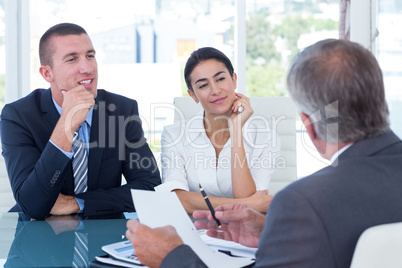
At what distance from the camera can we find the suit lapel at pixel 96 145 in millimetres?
2305

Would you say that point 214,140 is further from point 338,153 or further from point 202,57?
point 338,153

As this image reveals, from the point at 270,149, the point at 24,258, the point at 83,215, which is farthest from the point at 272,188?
the point at 24,258

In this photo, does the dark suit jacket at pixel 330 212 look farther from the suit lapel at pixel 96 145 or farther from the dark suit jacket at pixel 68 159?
the suit lapel at pixel 96 145

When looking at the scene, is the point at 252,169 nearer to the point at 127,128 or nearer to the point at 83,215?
the point at 127,128

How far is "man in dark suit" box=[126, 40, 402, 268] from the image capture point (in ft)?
3.09

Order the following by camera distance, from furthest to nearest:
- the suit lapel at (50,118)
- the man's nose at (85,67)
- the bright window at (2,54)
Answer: the bright window at (2,54), the man's nose at (85,67), the suit lapel at (50,118)

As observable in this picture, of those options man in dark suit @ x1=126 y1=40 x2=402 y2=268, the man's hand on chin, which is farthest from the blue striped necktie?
man in dark suit @ x1=126 y1=40 x2=402 y2=268

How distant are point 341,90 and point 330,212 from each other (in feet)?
0.90

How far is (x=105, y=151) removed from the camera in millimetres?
2387

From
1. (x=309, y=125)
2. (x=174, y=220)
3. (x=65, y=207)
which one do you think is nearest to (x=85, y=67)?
(x=65, y=207)

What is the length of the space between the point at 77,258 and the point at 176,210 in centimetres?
33

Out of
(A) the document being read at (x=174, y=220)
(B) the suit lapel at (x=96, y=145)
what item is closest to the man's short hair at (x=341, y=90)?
(A) the document being read at (x=174, y=220)

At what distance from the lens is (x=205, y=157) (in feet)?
8.45

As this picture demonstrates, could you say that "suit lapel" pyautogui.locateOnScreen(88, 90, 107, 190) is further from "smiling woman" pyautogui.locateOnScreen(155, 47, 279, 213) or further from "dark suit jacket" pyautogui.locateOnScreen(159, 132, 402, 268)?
"dark suit jacket" pyautogui.locateOnScreen(159, 132, 402, 268)
